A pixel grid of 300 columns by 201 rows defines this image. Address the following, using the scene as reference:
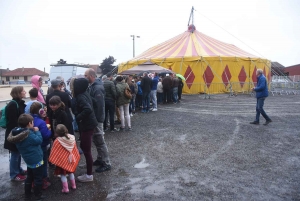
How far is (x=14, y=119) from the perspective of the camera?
148 inches

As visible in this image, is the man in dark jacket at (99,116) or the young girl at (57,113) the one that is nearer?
the young girl at (57,113)

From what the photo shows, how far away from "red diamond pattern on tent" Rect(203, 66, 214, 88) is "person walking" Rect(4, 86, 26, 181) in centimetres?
1417

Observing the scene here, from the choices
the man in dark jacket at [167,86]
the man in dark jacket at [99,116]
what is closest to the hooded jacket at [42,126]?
the man in dark jacket at [99,116]

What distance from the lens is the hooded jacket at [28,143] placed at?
3133 millimetres

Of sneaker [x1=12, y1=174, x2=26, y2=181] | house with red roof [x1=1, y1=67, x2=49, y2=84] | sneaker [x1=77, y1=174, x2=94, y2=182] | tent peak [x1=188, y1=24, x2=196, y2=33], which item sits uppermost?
tent peak [x1=188, y1=24, x2=196, y2=33]

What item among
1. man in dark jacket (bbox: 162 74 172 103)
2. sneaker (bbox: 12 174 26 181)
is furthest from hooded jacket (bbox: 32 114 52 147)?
man in dark jacket (bbox: 162 74 172 103)

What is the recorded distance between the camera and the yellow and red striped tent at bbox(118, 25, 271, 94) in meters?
16.7

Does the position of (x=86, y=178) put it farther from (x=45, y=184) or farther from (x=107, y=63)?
(x=107, y=63)

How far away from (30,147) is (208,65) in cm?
1475

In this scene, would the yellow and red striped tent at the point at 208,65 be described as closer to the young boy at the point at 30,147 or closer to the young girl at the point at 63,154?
the young girl at the point at 63,154

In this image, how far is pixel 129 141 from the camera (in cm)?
597

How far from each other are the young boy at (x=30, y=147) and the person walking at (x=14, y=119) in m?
0.64

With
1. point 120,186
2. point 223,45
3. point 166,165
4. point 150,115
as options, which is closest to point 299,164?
point 166,165

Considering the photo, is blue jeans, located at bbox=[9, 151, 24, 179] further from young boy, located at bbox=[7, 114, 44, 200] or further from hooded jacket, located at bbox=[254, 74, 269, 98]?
hooded jacket, located at bbox=[254, 74, 269, 98]
